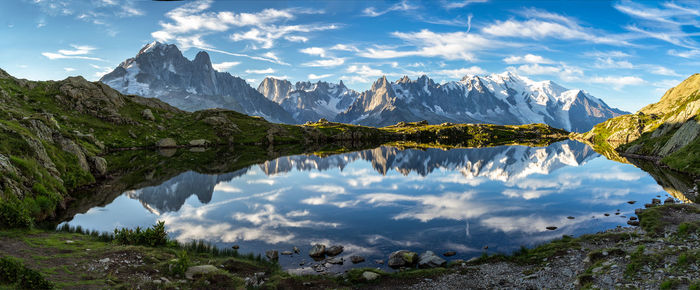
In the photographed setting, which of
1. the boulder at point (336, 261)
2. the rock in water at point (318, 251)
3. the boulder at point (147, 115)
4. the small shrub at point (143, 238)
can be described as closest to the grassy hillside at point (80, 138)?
the boulder at point (147, 115)

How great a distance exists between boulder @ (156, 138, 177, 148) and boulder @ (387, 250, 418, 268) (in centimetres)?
13400

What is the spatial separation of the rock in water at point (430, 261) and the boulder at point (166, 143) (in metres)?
136

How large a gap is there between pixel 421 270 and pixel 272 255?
1244 centimetres

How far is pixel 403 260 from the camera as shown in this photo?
26.6m

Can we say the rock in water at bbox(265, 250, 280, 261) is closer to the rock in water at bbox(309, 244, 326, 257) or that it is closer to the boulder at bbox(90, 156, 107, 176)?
the rock in water at bbox(309, 244, 326, 257)

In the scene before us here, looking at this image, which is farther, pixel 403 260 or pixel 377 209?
pixel 377 209

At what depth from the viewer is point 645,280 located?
655 inches

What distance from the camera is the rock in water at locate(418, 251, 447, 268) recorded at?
25.6 meters

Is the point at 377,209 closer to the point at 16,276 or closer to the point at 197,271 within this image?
the point at 197,271

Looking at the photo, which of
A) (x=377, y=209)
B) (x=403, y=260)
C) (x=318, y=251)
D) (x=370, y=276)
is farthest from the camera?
(x=377, y=209)

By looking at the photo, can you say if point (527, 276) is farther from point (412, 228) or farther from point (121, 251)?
point (121, 251)

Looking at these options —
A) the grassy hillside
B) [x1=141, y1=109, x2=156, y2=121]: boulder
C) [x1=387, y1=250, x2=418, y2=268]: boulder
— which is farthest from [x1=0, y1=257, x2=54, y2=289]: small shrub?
[x1=141, y1=109, x2=156, y2=121]: boulder

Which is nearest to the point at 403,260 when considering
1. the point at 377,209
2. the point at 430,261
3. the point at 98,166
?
the point at 430,261

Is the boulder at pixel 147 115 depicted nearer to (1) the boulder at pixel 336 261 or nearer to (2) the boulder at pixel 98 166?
(2) the boulder at pixel 98 166
